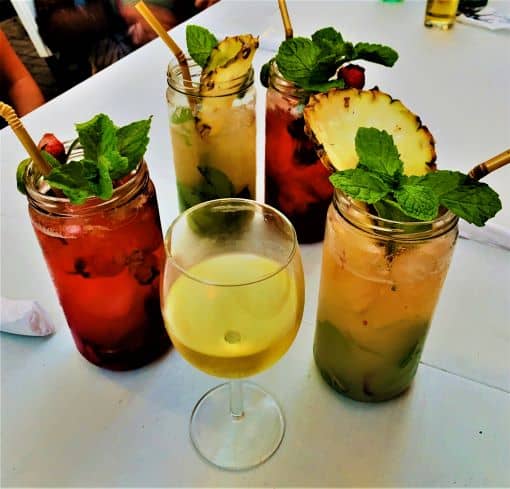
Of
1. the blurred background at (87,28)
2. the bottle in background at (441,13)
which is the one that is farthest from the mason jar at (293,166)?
the blurred background at (87,28)

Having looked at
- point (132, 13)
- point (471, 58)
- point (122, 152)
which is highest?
point (122, 152)

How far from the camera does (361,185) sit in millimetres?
447

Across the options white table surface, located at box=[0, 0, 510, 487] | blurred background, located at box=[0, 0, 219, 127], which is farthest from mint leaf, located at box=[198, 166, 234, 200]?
blurred background, located at box=[0, 0, 219, 127]

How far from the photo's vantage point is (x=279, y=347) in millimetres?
487

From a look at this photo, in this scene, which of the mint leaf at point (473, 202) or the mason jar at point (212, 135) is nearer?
the mint leaf at point (473, 202)

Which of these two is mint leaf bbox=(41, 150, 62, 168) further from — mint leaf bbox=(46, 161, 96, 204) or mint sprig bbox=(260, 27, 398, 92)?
mint sprig bbox=(260, 27, 398, 92)

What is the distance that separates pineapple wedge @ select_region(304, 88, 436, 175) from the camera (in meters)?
0.51

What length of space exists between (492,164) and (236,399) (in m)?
0.32

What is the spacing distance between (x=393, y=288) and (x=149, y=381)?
275mm

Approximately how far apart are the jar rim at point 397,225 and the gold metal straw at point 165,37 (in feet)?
0.92

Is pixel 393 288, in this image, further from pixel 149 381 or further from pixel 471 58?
pixel 471 58

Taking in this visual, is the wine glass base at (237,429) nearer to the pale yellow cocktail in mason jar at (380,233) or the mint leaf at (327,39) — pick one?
the pale yellow cocktail in mason jar at (380,233)

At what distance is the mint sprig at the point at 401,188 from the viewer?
0.44 m

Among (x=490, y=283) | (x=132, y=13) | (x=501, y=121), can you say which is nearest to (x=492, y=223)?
(x=490, y=283)
